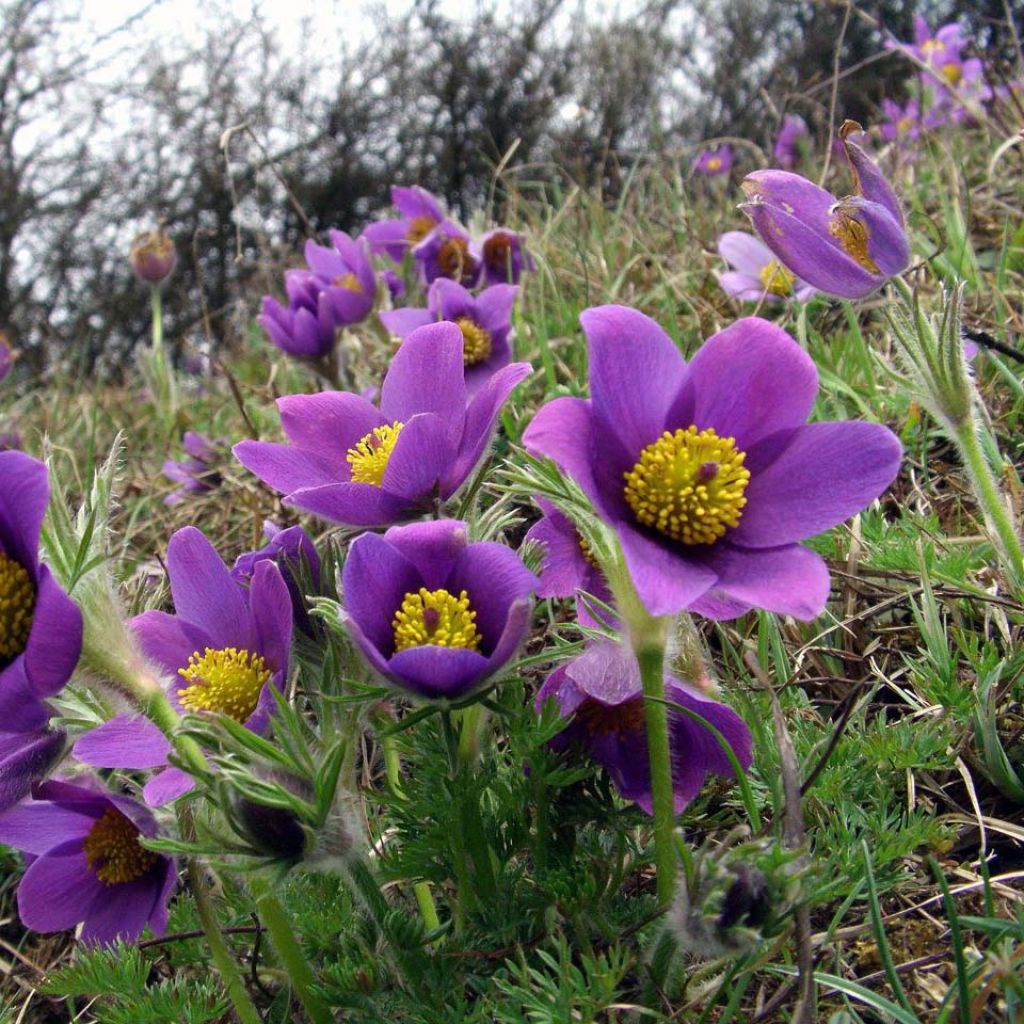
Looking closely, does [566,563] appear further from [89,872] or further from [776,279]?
[776,279]

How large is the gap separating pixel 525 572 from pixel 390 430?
0.31m

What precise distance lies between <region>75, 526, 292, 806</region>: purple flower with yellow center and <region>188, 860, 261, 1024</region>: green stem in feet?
0.40

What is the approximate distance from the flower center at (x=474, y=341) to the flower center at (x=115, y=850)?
1205 mm

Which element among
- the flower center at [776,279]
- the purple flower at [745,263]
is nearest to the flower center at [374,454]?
the flower center at [776,279]

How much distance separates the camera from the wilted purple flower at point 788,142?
3.96m

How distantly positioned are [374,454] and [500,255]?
5.40ft

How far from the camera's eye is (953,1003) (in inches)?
37.9

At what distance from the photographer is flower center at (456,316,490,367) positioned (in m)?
2.09

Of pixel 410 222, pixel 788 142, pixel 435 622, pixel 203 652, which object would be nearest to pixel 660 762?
pixel 435 622

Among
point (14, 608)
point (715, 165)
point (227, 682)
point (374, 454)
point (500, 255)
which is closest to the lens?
point (14, 608)

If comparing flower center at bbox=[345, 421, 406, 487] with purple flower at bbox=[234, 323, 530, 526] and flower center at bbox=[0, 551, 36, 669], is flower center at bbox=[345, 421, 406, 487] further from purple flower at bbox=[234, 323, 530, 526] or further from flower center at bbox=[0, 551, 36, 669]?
flower center at bbox=[0, 551, 36, 669]

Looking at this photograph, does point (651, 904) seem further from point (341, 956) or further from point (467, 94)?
point (467, 94)

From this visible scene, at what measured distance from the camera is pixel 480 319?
2137mm

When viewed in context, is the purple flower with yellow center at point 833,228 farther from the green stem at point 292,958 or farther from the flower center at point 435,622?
the green stem at point 292,958
